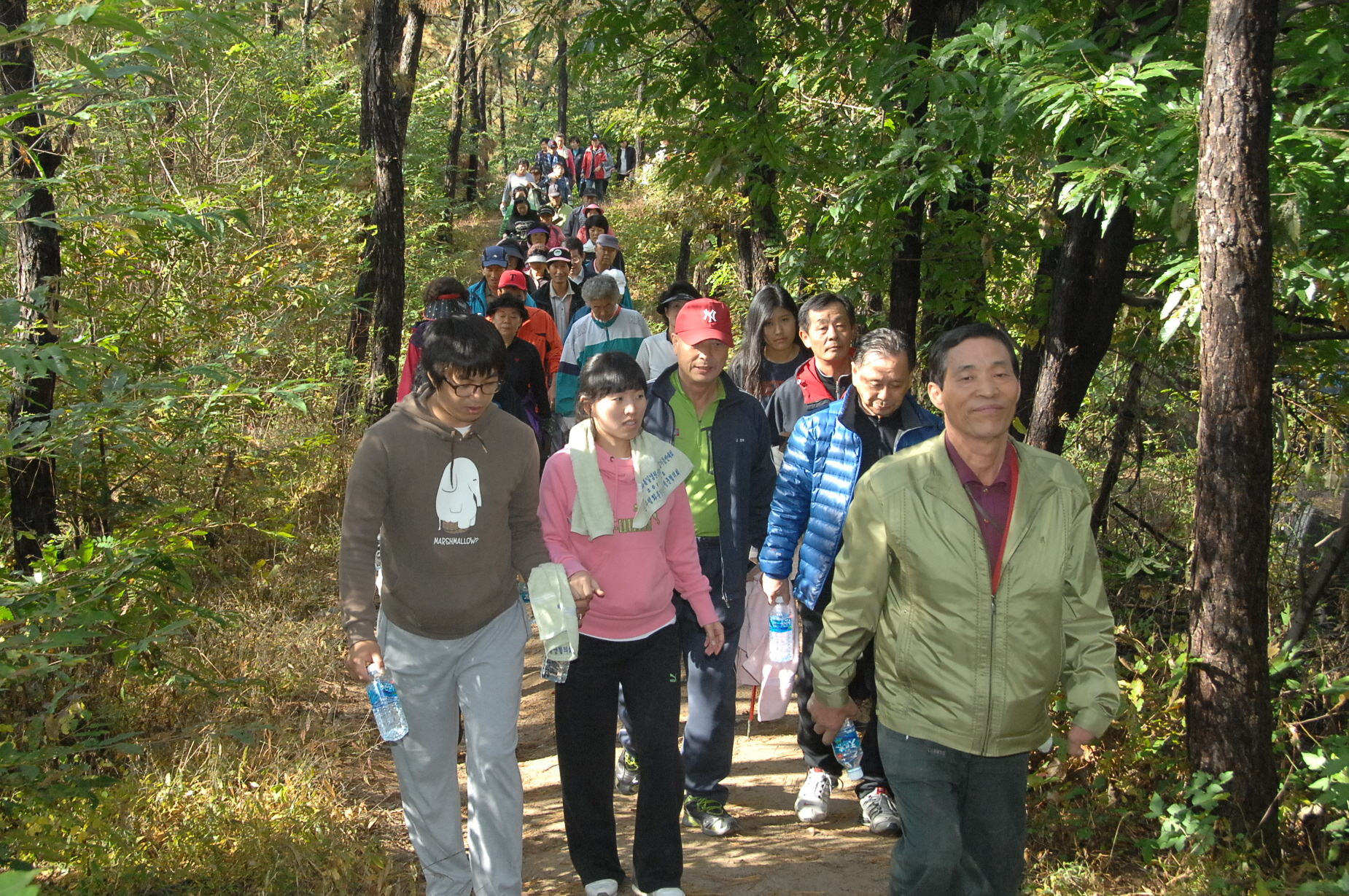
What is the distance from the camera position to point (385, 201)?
33.7 ft

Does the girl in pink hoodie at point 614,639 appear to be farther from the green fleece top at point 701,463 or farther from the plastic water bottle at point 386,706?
the plastic water bottle at point 386,706

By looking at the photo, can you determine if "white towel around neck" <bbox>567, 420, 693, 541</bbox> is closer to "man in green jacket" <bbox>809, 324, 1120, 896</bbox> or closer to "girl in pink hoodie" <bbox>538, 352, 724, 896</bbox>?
"girl in pink hoodie" <bbox>538, 352, 724, 896</bbox>

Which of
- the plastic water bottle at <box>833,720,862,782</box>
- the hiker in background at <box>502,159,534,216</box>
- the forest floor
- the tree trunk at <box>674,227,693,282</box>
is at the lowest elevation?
the forest floor

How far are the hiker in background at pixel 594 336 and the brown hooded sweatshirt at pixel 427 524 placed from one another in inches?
145

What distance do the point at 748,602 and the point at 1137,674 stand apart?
1.75 meters

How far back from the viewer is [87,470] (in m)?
6.23

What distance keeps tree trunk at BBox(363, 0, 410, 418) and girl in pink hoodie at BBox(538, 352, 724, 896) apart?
20.9ft

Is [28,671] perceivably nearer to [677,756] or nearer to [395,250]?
[677,756]

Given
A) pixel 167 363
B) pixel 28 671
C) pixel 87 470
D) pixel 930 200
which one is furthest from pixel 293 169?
pixel 28 671

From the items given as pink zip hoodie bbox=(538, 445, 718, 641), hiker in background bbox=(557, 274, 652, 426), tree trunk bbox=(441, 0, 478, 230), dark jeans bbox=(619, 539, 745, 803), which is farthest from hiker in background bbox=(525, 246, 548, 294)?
tree trunk bbox=(441, 0, 478, 230)

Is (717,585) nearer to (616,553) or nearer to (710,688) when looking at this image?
(710,688)

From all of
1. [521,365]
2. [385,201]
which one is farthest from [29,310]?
[385,201]

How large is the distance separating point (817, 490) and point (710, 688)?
3.17 ft

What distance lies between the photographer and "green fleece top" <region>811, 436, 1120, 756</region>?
2.96m
